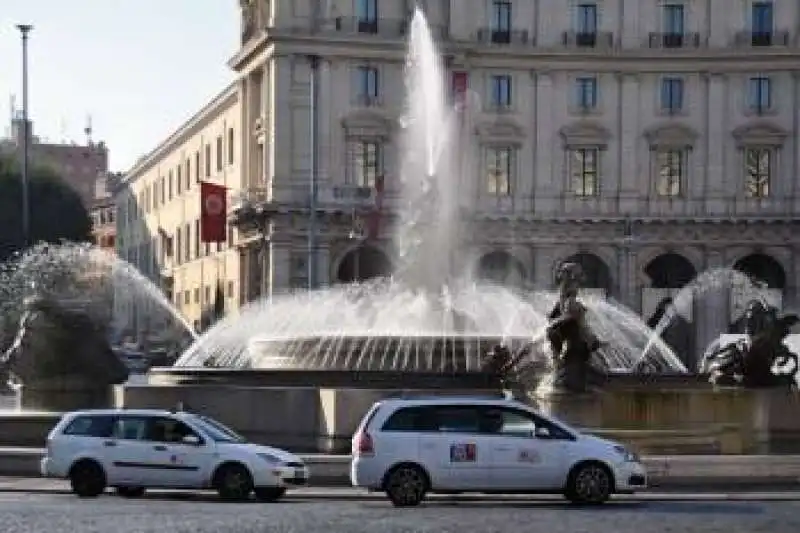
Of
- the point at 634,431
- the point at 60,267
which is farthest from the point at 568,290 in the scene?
the point at 60,267

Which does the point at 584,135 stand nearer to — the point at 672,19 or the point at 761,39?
the point at 672,19

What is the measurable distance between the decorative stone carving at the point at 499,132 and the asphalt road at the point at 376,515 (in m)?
70.2

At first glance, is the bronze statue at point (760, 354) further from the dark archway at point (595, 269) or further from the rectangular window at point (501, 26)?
the rectangular window at point (501, 26)

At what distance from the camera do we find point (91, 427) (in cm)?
2516

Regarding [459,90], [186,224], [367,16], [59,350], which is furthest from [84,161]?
[59,350]

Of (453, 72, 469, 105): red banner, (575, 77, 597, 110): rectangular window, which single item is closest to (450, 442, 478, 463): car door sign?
(453, 72, 469, 105): red banner

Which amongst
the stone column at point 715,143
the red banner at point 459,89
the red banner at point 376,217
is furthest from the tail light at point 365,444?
the stone column at point 715,143

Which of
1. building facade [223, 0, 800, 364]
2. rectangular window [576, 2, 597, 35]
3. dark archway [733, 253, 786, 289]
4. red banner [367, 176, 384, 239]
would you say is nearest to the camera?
red banner [367, 176, 384, 239]

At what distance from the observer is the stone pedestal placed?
32469 mm

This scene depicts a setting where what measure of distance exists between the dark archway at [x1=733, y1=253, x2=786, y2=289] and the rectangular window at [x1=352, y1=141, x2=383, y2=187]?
1915 centimetres

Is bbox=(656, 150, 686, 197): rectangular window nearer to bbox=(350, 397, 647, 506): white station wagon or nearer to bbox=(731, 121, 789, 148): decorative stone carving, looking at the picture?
bbox=(731, 121, 789, 148): decorative stone carving

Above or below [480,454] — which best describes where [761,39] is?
above

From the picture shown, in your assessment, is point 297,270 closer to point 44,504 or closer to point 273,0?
point 273,0

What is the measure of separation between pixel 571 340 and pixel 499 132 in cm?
6630
